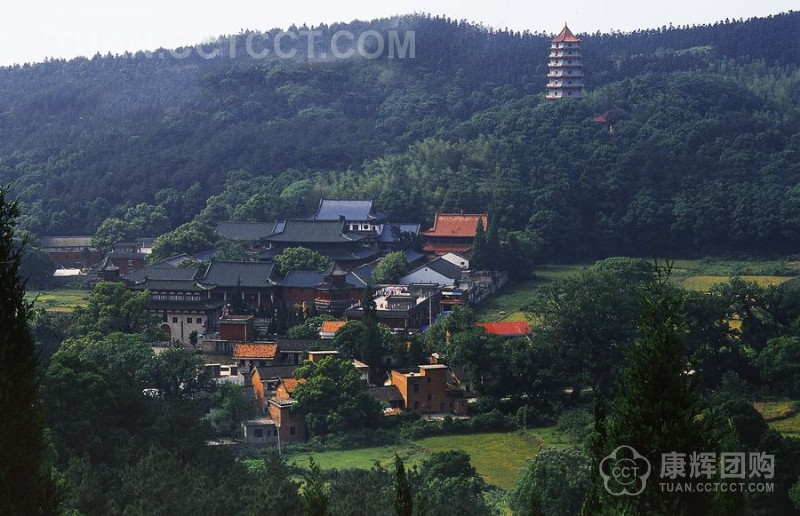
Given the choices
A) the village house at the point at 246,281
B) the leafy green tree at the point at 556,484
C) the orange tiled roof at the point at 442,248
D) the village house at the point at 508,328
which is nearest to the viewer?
the leafy green tree at the point at 556,484

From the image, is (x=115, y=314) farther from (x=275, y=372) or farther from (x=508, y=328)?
(x=508, y=328)

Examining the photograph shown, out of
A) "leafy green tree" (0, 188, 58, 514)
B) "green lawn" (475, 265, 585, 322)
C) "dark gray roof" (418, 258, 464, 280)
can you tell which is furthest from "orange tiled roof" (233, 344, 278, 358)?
"leafy green tree" (0, 188, 58, 514)

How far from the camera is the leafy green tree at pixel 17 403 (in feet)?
39.4

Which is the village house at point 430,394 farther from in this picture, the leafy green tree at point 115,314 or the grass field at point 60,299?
the grass field at point 60,299

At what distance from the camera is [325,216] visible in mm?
51250

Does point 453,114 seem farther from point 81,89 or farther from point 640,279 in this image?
point 640,279

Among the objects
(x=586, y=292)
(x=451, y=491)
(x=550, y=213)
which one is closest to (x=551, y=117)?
(x=550, y=213)

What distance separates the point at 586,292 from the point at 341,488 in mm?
13380

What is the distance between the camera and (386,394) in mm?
30625

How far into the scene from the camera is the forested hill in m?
52.2

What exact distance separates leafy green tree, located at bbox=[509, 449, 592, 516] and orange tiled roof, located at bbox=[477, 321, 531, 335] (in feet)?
41.4

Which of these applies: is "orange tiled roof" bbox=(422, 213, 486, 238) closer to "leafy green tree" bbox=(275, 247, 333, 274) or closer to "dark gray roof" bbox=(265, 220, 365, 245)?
"dark gray roof" bbox=(265, 220, 365, 245)

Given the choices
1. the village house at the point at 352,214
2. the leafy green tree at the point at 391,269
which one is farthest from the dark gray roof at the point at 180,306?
the village house at the point at 352,214

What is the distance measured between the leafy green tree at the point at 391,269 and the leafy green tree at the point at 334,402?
1329 cm
